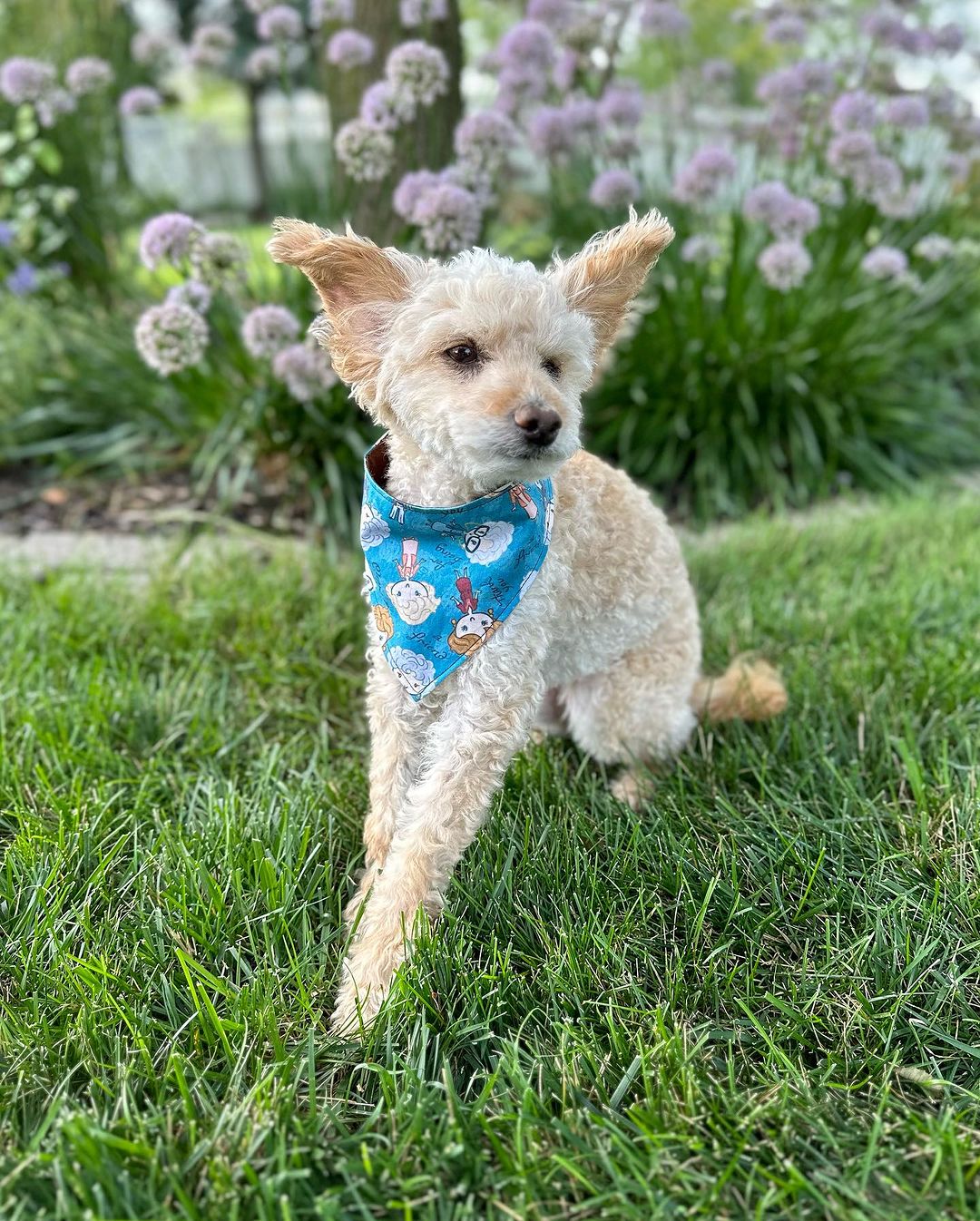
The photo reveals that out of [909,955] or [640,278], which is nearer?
Result: [909,955]

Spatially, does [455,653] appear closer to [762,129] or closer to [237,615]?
[237,615]

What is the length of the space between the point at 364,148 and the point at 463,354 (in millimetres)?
1966

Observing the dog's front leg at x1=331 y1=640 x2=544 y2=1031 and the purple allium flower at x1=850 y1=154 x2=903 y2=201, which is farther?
the purple allium flower at x1=850 y1=154 x2=903 y2=201

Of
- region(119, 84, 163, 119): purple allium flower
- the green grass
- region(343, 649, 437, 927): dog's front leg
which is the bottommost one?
the green grass

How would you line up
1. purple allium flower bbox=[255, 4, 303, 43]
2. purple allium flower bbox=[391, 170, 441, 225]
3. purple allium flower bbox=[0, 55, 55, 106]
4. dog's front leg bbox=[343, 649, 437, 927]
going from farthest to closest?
purple allium flower bbox=[0, 55, 55, 106] → purple allium flower bbox=[255, 4, 303, 43] → purple allium flower bbox=[391, 170, 441, 225] → dog's front leg bbox=[343, 649, 437, 927]

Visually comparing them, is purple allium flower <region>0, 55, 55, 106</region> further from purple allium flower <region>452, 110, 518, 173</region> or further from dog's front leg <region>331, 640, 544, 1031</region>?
dog's front leg <region>331, 640, 544, 1031</region>

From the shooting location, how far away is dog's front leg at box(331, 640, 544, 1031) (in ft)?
7.07

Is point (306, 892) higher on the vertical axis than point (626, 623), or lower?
lower

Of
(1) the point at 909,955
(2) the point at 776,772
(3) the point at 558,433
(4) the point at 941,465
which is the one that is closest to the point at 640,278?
(3) the point at 558,433

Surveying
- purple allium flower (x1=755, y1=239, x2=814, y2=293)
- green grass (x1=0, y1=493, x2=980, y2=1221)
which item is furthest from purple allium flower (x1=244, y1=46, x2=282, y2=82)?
green grass (x1=0, y1=493, x2=980, y2=1221)

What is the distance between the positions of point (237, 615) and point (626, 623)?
60.9 inches

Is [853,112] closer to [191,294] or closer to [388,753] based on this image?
Result: [191,294]

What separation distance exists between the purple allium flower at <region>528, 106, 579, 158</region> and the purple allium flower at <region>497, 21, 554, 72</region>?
0.71 ft

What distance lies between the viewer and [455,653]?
90.6 inches
